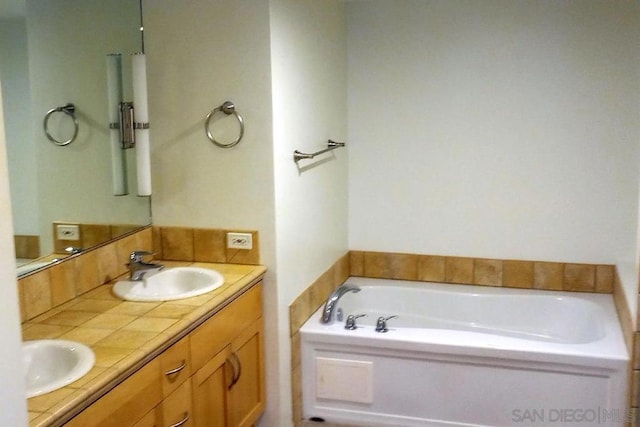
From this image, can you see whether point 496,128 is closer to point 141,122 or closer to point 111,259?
point 141,122

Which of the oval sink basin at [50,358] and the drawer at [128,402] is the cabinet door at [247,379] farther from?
the oval sink basin at [50,358]

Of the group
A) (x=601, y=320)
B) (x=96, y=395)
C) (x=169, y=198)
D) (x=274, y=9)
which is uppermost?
(x=274, y=9)

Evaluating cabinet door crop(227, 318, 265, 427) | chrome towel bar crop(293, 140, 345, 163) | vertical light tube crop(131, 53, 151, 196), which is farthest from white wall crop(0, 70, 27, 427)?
chrome towel bar crop(293, 140, 345, 163)

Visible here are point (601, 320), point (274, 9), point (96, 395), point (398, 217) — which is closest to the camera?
point (96, 395)

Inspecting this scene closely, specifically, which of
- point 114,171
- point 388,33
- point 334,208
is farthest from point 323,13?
point 114,171

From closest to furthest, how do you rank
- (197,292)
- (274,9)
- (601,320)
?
(197,292) < (274,9) < (601,320)

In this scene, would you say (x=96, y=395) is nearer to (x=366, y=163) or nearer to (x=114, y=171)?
(x=114, y=171)

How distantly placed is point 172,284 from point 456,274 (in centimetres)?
170

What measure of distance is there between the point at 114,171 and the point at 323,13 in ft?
4.33

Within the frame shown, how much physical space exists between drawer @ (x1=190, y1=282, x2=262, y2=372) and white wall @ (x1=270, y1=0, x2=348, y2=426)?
0.49 feet

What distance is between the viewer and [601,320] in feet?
10.2

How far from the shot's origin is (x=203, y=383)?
2264mm

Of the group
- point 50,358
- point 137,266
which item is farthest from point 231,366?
point 50,358

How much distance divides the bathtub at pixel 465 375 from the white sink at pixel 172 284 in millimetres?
583
